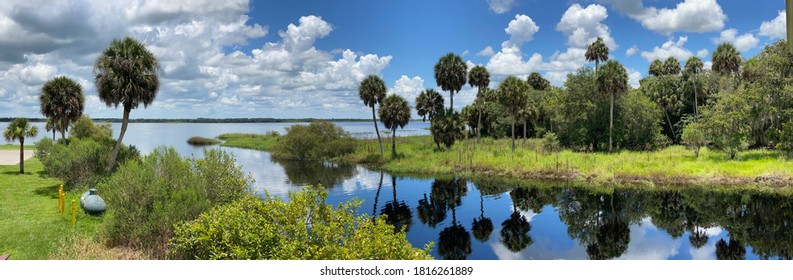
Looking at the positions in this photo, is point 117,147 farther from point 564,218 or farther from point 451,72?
point 451,72

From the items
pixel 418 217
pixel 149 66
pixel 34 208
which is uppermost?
pixel 149 66

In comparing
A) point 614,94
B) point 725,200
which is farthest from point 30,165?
point 614,94

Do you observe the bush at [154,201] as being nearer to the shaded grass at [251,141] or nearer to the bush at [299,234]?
the bush at [299,234]

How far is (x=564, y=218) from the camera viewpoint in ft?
65.5

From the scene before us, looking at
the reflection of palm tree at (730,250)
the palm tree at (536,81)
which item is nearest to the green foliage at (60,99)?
the reflection of palm tree at (730,250)

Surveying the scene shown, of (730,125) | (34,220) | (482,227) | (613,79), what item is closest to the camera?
(34,220)

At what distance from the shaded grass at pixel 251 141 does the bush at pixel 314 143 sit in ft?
16.8

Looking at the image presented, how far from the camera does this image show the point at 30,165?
28.7 metres

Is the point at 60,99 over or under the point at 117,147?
over

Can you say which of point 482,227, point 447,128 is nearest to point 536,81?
point 447,128

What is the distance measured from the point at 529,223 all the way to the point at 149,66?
17.6 metres

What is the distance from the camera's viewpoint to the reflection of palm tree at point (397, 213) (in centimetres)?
1915

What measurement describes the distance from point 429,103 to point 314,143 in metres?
12.7

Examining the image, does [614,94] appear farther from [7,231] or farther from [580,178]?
[7,231]
